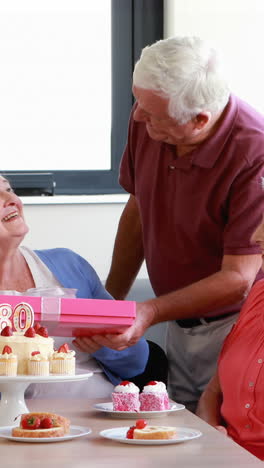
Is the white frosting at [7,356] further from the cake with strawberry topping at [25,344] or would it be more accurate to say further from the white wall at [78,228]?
the white wall at [78,228]

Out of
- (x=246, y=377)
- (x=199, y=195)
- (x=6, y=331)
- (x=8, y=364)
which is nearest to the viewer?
(x=8, y=364)

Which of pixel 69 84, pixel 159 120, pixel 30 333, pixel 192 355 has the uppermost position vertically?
pixel 159 120

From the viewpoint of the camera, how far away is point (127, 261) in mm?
2869

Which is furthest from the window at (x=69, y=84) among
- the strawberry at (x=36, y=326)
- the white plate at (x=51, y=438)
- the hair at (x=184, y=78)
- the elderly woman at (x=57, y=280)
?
the white plate at (x=51, y=438)

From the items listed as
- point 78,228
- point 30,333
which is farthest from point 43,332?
point 78,228

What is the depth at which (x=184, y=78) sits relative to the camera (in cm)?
230

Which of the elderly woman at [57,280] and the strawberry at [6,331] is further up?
the strawberry at [6,331]

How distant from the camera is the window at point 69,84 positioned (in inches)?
146

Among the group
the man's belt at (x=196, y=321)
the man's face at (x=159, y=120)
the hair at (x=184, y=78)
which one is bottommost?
the man's belt at (x=196, y=321)

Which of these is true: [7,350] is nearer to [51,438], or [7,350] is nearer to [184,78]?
[51,438]

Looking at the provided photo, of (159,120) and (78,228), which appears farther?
(78,228)

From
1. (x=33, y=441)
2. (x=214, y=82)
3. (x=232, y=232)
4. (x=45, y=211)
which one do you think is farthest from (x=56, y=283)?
(x=45, y=211)

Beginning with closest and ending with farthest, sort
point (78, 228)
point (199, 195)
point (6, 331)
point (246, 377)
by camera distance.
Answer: point (6, 331) → point (246, 377) → point (199, 195) → point (78, 228)

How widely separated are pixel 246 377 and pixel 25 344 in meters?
0.53
